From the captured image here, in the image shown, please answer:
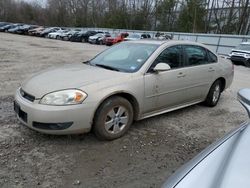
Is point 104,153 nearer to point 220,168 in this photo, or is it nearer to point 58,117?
point 58,117

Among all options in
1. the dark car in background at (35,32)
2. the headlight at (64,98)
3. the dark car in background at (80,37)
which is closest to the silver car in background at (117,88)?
the headlight at (64,98)

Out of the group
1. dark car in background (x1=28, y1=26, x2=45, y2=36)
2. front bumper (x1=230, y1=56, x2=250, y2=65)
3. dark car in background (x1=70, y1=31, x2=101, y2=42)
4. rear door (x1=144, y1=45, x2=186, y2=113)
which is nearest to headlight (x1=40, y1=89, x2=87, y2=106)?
rear door (x1=144, y1=45, x2=186, y2=113)

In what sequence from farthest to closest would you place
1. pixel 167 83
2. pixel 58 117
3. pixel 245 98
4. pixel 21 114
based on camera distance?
pixel 167 83, pixel 21 114, pixel 58 117, pixel 245 98

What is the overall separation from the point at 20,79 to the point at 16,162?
16.7 ft

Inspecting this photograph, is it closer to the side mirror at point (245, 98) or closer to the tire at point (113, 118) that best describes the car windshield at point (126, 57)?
the tire at point (113, 118)

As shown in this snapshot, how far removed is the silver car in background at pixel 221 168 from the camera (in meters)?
1.45

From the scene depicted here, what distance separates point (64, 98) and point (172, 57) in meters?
2.22

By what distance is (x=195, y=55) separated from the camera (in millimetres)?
5504

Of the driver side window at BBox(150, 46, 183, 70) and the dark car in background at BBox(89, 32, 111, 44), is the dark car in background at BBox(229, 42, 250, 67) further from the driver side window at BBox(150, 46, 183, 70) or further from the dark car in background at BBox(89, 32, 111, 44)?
the dark car in background at BBox(89, 32, 111, 44)

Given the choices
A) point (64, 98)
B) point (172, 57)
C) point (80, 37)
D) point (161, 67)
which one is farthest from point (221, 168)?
point (80, 37)

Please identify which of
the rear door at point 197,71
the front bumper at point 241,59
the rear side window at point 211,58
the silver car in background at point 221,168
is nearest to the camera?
the silver car in background at point 221,168

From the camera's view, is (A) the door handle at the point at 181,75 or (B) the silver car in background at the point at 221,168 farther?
(A) the door handle at the point at 181,75

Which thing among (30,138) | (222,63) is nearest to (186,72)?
(222,63)

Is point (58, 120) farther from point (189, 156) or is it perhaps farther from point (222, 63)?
point (222, 63)
